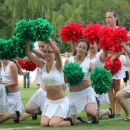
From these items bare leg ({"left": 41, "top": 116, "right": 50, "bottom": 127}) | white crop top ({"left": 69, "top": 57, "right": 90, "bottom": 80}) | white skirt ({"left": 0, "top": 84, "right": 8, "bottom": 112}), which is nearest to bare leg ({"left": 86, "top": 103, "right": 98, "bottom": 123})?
white crop top ({"left": 69, "top": 57, "right": 90, "bottom": 80})

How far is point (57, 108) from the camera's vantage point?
8609 millimetres

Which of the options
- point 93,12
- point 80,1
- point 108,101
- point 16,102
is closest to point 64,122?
point 16,102

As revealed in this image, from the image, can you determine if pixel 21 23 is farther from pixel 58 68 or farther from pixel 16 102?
pixel 16 102

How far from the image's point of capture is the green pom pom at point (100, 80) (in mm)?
8641

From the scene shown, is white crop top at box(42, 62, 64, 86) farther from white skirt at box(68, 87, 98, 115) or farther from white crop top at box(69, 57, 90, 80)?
white skirt at box(68, 87, 98, 115)

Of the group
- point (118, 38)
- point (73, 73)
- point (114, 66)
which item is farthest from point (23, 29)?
point (114, 66)

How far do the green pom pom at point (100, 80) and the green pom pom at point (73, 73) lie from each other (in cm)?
22

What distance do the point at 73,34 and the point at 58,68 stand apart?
4.04ft

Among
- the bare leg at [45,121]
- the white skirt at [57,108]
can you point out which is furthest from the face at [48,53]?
the bare leg at [45,121]

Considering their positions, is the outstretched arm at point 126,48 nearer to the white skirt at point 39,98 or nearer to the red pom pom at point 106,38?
the red pom pom at point 106,38

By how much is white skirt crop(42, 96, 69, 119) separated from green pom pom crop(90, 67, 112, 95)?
57cm

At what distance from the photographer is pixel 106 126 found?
8547 millimetres

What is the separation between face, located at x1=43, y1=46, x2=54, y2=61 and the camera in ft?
28.0

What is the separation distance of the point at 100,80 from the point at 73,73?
497 millimetres
